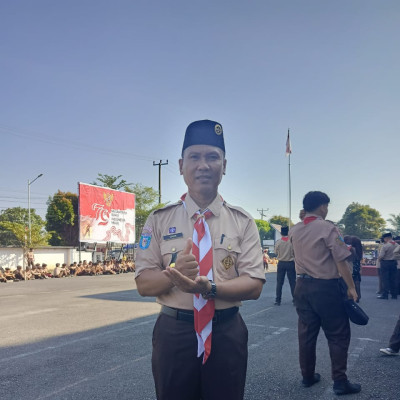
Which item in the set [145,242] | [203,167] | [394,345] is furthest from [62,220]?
[203,167]

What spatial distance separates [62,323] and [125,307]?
2.30 metres

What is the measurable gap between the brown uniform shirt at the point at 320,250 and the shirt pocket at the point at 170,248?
2.52 m

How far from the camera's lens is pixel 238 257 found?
2.34 m

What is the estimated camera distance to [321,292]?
4328mm

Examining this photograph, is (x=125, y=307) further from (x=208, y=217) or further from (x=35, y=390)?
(x=208, y=217)

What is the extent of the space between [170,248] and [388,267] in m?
11.6

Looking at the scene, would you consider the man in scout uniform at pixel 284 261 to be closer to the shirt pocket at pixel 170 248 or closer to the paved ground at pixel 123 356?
the paved ground at pixel 123 356

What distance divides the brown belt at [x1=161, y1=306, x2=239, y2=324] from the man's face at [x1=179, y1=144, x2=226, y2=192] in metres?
0.71

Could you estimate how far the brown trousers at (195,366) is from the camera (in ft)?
7.11

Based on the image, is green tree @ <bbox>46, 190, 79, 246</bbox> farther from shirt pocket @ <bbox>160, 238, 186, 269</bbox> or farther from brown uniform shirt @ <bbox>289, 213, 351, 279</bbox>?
shirt pocket @ <bbox>160, 238, 186, 269</bbox>

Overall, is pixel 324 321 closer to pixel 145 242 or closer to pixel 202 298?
pixel 202 298

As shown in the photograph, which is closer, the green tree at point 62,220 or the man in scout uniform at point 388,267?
the man in scout uniform at point 388,267

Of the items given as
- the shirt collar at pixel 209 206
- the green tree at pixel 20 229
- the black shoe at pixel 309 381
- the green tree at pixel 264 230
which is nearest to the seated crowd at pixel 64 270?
the green tree at pixel 20 229

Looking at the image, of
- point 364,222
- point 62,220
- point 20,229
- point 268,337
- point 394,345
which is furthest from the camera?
point 364,222
